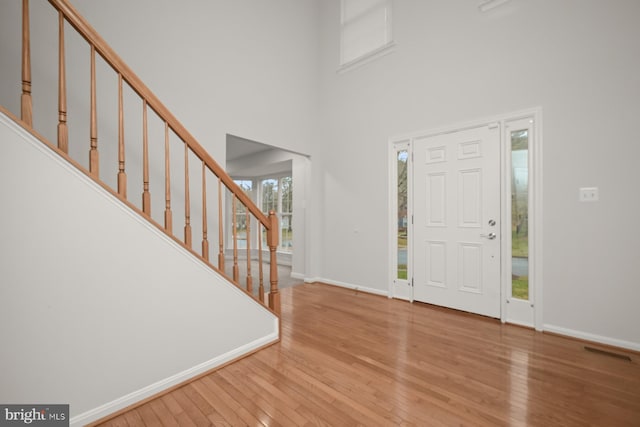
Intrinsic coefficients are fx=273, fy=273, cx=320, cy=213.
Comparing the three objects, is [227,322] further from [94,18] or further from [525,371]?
[94,18]

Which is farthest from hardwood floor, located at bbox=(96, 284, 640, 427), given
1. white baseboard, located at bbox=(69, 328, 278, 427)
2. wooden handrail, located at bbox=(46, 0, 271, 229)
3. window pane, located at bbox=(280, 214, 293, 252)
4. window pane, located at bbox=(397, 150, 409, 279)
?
window pane, located at bbox=(280, 214, 293, 252)

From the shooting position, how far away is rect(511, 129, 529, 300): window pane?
2.84 meters

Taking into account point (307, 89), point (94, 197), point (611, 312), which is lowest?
point (611, 312)

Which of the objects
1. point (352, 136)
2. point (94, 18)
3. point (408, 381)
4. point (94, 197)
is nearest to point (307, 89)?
point (352, 136)

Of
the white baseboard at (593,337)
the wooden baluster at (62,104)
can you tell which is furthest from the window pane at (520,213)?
the wooden baluster at (62,104)

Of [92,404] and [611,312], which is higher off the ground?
[611,312]

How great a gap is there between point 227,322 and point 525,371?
2.24 meters

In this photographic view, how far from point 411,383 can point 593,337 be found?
195cm

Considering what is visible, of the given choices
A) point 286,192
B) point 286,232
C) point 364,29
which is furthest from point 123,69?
point 286,232

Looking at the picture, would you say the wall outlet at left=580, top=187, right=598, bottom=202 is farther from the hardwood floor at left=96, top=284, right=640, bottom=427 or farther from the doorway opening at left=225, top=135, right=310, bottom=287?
the doorway opening at left=225, top=135, right=310, bottom=287

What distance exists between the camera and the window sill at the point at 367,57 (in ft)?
12.4

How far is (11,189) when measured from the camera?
1.26 meters

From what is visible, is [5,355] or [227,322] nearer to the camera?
[5,355]

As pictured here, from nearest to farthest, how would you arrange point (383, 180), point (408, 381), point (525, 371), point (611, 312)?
1. point (408, 381)
2. point (525, 371)
3. point (611, 312)
4. point (383, 180)
